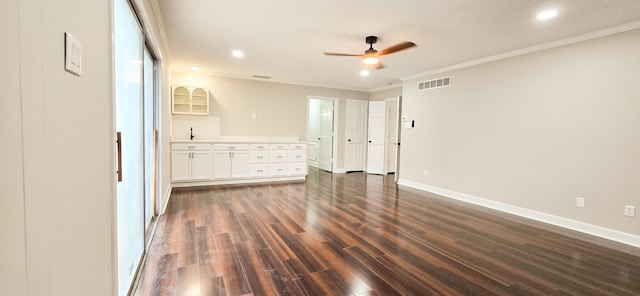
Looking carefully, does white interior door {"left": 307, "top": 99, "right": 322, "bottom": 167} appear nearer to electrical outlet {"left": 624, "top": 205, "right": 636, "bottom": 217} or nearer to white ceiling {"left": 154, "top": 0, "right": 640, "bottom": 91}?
white ceiling {"left": 154, "top": 0, "right": 640, "bottom": 91}

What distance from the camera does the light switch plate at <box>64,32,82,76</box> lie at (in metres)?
0.78

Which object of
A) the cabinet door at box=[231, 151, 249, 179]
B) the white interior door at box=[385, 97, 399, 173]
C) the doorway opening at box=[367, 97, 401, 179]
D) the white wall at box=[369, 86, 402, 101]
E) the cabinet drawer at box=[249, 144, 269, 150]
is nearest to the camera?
the cabinet door at box=[231, 151, 249, 179]

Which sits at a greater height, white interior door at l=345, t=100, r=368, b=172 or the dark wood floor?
white interior door at l=345, t=100, r=368, b=172

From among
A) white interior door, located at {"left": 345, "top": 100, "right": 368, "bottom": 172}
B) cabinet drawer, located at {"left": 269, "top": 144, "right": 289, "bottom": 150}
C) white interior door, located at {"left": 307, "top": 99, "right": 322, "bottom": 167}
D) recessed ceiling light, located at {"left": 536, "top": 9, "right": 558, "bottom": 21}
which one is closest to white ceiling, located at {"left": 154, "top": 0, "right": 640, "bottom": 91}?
recessed ceiling light, located at {"left": 536, "top": 9, "right": 558, "bottom": 21}

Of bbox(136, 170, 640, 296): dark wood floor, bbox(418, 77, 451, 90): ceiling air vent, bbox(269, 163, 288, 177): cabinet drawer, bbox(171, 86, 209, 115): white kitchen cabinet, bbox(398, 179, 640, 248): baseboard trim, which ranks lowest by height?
bbox(136, 170, 640, 296): dark wood floor

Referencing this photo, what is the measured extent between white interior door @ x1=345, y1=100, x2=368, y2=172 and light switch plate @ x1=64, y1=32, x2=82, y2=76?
23.3 feet

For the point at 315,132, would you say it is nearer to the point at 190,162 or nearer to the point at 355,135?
the point at 355,135

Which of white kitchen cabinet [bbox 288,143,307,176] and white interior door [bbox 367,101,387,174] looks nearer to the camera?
white kitchen cabinet [bbox 288,143,307,176]

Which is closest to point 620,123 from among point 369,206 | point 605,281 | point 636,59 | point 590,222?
point 636,59

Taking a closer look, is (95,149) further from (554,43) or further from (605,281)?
(554,43)

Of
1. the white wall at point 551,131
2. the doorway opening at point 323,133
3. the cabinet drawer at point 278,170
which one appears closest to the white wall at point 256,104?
the doorway opening at point 323,133

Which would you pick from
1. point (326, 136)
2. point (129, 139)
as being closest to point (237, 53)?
point (129, 139)

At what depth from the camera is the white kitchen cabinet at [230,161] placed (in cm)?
550

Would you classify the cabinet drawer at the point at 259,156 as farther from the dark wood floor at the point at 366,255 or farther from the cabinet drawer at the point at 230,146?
the dark wood floor at the point at 366,255
